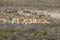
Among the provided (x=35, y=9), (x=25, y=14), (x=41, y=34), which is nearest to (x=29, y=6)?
(x=35, y=9)

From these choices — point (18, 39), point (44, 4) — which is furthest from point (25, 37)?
point (44, 4)

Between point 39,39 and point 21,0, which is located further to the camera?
point 21,0

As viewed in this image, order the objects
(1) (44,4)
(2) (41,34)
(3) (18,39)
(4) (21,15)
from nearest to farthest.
→ (3) (18,39), (2) (41,34), (4) (21,15), (1) (44,4)

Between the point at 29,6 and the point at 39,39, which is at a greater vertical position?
the point at 39,39

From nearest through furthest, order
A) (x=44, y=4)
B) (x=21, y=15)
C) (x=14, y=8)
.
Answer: (x=21, y=15), (x=14, y=8), (x=44, y=4)

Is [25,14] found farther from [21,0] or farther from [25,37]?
[25,37]

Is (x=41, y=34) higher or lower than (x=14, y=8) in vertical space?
higher

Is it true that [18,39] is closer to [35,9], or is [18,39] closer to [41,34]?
[41,34]

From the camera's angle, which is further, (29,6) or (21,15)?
(29,6)

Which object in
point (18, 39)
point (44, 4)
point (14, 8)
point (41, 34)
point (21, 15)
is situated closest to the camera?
point (18, 39)
